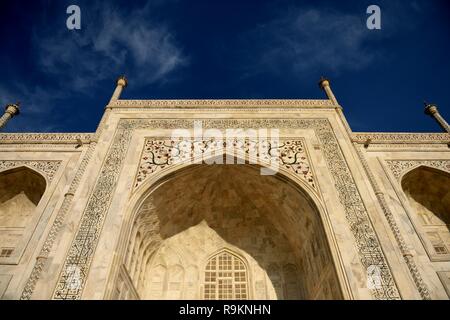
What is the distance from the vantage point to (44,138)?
9031mm

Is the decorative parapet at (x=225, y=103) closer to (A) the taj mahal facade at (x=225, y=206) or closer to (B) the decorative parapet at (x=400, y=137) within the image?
(A) the taj mahal facade at (x=225, y=206)

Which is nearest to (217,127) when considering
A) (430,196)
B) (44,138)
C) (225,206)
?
(225,206)

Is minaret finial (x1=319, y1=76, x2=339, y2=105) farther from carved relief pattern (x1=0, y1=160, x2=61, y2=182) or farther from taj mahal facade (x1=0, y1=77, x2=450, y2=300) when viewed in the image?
carved relief pattern (x1=0, y1=160, x2=61, y2=182)

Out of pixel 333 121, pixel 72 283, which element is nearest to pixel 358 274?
pixel 333 121

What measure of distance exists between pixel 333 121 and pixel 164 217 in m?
5.68

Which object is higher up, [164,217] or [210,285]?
[164,217]

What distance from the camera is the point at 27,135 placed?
9.09 metres

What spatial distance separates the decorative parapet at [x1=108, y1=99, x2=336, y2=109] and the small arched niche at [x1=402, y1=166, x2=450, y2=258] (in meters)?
3.11

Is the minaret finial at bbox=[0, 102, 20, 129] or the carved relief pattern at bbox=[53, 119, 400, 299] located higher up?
the minaret finial at bbox=[0, 102, 20, 129]

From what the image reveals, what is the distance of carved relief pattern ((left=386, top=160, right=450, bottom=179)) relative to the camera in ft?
27.5

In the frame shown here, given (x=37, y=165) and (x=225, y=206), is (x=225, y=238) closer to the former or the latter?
(x=225, y=206)

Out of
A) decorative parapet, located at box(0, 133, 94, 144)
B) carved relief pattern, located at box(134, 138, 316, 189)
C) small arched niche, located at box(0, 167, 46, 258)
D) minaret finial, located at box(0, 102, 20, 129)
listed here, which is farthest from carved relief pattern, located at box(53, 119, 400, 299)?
minaret finial, located at box(0, 102, 20, 129)

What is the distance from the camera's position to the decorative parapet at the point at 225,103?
9.94m

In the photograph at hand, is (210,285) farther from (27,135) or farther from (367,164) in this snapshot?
(27,135)
